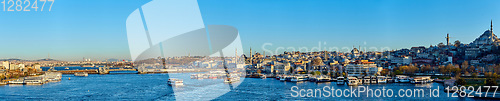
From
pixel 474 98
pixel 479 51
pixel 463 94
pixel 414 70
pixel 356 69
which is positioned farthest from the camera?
pixel 479 51

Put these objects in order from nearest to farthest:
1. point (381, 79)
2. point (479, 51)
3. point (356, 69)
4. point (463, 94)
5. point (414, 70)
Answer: point (463, 94), point (381, 79), point (414, 70), point (356, 69), point (479, 51)

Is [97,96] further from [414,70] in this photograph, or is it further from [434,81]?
[414,70]

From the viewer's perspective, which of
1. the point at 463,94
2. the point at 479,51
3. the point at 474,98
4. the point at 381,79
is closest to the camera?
the point at 474,98

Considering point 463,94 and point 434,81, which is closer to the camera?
point 463,94

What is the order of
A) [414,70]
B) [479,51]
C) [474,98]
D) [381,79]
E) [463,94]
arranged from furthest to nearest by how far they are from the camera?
1. [479,51]
2. [414,70]
3. [381,79]
4. [463,94]
5. [474,98]

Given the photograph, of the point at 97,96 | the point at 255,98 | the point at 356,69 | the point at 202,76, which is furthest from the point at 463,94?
the point at 202,76

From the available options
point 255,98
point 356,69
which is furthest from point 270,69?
point 255,98

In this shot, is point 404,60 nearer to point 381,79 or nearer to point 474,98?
point 381,79

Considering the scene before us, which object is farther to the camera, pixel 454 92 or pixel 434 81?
pixel 434 81
